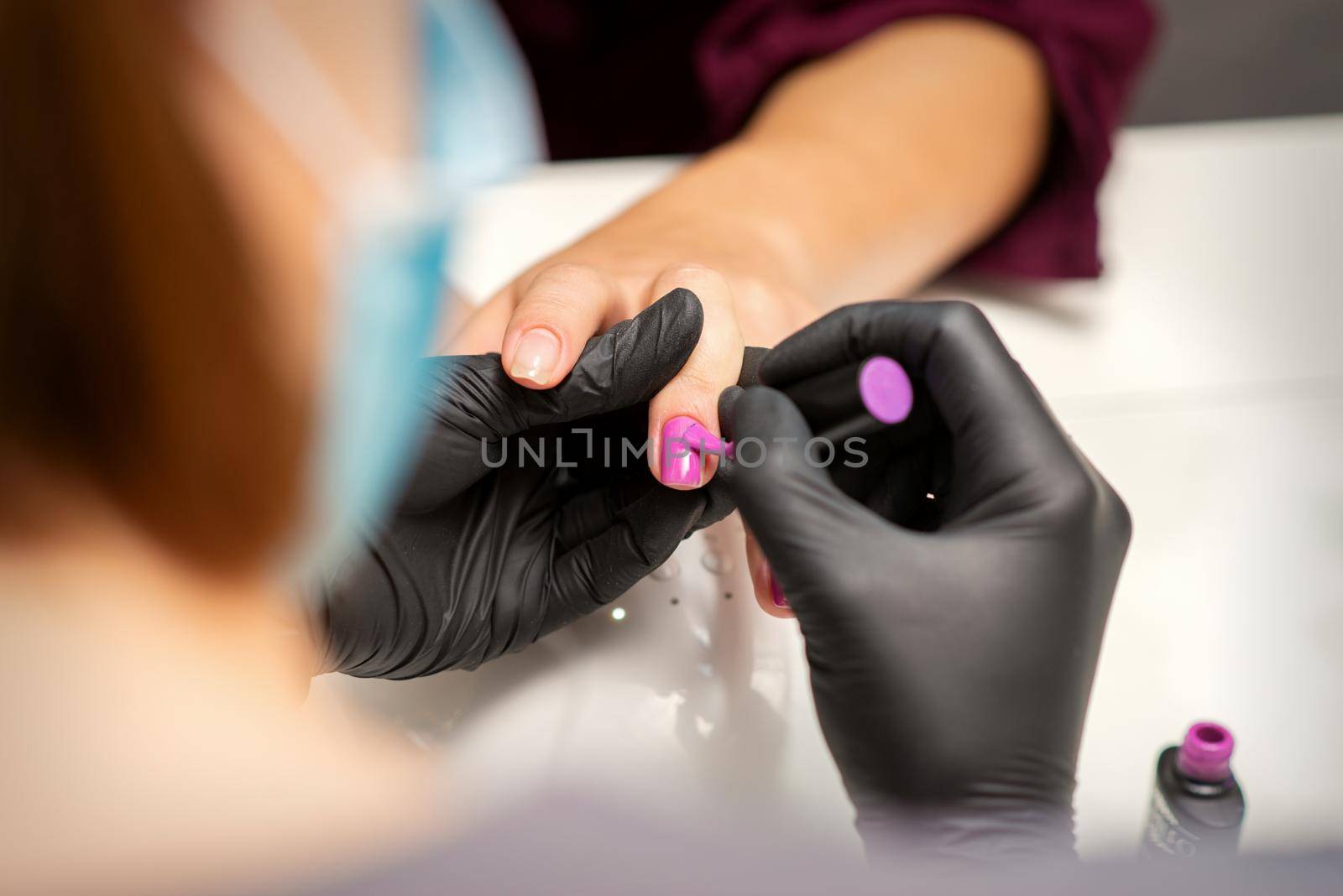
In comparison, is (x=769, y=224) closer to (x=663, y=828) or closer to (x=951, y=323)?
(x=951, y=323)

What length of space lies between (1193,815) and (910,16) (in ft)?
2.33

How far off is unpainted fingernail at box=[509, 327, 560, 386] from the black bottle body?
0.39 meters

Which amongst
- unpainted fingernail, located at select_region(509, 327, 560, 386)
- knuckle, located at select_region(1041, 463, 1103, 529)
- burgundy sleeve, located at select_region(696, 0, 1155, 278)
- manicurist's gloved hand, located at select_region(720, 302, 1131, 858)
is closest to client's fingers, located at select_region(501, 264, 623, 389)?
unpainted fingernail, located at select_region(509, 327, 560, 386)

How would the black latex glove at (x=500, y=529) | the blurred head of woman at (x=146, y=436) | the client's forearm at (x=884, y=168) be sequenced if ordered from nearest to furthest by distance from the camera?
the blurred head of woman at (x=146, y=436) → the black latex glove at (x=500, y=529) → the client's forearm at (x=884, y=168)

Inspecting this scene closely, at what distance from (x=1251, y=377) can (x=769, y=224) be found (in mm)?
385

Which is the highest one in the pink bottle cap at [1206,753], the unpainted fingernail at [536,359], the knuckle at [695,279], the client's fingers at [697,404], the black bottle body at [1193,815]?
the knuckle at [695,279]

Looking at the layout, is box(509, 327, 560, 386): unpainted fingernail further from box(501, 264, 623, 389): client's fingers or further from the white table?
the white table

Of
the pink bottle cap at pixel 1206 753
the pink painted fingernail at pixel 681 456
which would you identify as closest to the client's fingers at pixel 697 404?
the pink painted fingernail at pixel 681 456

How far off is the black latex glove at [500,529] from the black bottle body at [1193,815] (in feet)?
0.91

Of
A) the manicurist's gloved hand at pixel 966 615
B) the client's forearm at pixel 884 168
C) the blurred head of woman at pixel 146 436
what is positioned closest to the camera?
the blurred head of woman at pixel 146 436

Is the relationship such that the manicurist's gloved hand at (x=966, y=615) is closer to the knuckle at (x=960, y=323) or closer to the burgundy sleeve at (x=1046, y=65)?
the knuckle at (x=960, y=323)

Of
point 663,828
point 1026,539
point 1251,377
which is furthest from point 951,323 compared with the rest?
point 1251,377

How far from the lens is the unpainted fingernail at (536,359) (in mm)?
520

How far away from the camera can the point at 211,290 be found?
0.19 meters
